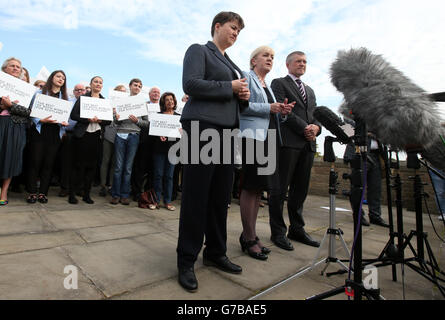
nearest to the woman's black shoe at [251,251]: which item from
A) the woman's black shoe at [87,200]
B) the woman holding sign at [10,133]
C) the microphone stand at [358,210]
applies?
the microphone stand at [358,210]

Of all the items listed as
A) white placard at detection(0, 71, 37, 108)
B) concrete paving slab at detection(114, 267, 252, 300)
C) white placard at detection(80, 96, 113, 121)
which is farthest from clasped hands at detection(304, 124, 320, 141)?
white placard at detection(0, 71, 37, 108)

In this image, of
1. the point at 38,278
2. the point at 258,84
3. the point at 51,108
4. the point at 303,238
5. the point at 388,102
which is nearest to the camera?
the point at 388,102

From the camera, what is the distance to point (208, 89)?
177 cm

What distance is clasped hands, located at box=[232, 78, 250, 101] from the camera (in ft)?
6.15

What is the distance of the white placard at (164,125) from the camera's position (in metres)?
4.34

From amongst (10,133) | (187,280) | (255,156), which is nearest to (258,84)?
(255,156)

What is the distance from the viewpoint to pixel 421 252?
201 centimetres

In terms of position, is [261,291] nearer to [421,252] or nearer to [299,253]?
[299,253]

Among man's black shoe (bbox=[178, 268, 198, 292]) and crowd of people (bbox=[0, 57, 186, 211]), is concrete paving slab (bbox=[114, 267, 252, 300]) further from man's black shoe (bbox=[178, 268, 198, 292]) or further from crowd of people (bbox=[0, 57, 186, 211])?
crowd of people (bbox=[0, 57, 186, 211])

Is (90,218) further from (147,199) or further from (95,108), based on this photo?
(95,108)

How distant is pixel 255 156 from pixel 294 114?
2.67 feet

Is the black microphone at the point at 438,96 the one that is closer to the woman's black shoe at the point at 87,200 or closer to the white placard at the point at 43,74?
the woman's black shoe at the point at 87,200

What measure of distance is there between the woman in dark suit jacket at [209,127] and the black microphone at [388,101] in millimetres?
743
